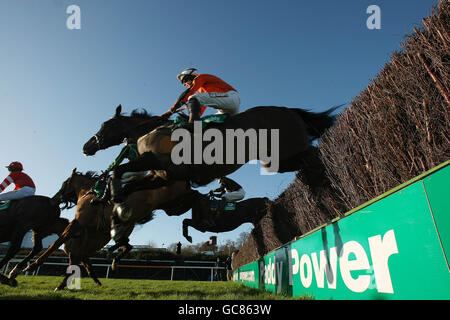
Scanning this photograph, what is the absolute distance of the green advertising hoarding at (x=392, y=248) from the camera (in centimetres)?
121

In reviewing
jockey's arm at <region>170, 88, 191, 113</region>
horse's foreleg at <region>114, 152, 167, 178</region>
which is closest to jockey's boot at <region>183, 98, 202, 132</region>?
jockey's arm at <region>170, 88, 191, 113</region>

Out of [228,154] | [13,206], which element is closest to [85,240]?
[13,206]

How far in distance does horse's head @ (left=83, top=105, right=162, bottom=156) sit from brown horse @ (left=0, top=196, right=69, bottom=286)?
3379 millimetres

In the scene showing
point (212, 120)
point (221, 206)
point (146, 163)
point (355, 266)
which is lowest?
point (355, 266)

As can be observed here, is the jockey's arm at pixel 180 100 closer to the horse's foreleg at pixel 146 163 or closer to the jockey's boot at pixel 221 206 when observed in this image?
the horse's foreleg at pixel 146 163

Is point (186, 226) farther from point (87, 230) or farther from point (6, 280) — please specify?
point (6, 280)

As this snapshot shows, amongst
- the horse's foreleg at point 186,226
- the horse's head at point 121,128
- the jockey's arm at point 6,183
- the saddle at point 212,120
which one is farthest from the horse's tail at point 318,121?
the jockey's arm at point 6,183

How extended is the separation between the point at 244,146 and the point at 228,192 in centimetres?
187

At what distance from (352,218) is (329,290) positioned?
0.78 meters

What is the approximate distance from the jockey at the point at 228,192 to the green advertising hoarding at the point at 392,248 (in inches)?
91.2

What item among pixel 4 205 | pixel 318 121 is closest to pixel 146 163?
pixel 318 121

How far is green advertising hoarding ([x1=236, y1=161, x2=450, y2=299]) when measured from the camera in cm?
121

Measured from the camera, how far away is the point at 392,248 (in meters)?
1.53
